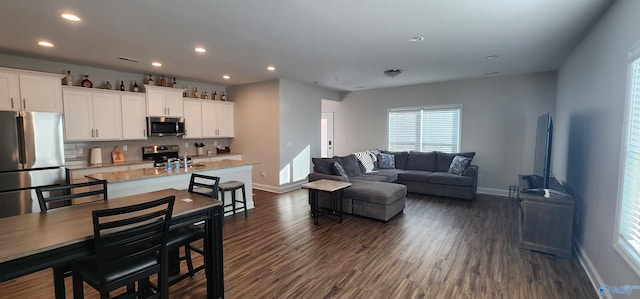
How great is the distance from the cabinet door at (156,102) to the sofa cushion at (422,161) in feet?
18.2

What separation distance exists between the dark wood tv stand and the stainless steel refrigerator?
6.30 m

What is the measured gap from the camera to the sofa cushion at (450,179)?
5.40 m

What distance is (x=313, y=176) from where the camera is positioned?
503 cm

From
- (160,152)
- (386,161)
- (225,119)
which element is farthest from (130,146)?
(386,161)

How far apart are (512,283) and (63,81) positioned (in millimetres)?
6817

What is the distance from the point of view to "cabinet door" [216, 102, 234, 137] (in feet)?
21.7

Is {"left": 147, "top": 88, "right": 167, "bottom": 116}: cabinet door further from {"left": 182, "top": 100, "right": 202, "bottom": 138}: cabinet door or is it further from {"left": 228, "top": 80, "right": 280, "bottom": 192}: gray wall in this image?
{"left": 228, "top": 80, "right": 280, "bottom": 192}: gray wall

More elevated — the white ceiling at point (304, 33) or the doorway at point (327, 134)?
the white ceiling at point (304, 33)

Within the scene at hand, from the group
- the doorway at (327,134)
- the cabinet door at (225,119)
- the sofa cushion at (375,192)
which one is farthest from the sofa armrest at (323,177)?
the doorway at (327,134)

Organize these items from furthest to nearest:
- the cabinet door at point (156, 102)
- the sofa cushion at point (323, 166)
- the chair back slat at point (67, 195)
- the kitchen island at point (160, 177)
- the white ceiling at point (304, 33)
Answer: the cabinet door at point (156, 102), the sofa cushion at point (323, 166), the kitchen island at point (160, 177), the white ceiling at point (304, 33), the chair back slat at point (67, 195)

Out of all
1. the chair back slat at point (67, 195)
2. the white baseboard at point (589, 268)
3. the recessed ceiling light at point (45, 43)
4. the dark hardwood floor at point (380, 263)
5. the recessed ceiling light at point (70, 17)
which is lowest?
the dark hardwood floor at point (380, 263)

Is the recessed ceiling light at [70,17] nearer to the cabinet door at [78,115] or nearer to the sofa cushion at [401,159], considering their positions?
the cabinet door at [78,115]

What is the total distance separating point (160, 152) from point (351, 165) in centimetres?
406

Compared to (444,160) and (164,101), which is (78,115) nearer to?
(164,101)
